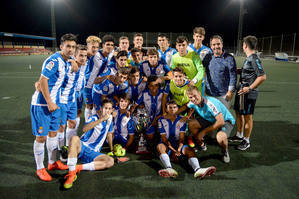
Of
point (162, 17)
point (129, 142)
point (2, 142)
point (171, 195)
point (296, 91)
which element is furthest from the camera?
point (162, 17)

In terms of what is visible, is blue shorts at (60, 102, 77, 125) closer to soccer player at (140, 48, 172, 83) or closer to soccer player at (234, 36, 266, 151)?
soccer player at (140, 48, 172, 83)

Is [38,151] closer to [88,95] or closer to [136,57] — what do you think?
[88,95]

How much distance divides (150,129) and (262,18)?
49034mm

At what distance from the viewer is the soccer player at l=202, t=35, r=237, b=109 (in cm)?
392

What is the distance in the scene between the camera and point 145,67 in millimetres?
4551

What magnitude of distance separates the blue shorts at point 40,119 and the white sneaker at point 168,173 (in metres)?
1.61

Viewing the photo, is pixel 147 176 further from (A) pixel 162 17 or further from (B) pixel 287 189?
(A) pixel 162 17

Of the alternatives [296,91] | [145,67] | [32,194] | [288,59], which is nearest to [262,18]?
[288,59]

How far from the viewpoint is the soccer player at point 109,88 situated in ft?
13.7

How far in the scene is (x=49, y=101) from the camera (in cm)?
273

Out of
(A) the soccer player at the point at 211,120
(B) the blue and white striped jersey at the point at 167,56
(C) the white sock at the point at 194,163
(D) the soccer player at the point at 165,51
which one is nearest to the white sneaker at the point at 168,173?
(C) the white sock at the point at 194,163

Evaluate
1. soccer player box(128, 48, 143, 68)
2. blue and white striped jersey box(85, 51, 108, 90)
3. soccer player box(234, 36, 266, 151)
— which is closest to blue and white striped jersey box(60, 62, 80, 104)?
blue and white striped jersey box(85, 51, 108, 90)

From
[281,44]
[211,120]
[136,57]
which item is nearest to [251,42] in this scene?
[211,120]

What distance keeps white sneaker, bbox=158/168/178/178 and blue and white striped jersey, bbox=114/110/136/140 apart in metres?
1.07
